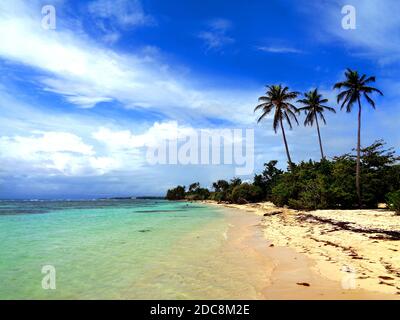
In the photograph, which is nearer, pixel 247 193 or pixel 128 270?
pixel 128 270

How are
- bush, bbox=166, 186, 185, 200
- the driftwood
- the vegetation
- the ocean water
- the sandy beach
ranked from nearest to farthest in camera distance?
the sandy beach < the ocean water < the driftwood < the vegetation < bush, bbox=166, 186, 185, 200

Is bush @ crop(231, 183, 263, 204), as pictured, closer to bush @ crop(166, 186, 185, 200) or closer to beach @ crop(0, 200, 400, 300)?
beach @ crop(0, 200, 400, 300)

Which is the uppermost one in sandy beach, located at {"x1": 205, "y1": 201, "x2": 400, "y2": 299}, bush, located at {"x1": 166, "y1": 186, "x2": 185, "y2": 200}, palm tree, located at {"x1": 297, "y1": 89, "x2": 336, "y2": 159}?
palm tree, located at {"x1": 297, "y1": 89, "x2": 336, "y2": 159}

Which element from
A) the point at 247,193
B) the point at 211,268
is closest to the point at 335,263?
the point at 211,268

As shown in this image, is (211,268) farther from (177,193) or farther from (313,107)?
(177,193)

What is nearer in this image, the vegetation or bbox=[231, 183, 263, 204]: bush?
the vegetation

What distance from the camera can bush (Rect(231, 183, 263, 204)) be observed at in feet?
229

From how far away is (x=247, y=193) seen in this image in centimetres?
7156

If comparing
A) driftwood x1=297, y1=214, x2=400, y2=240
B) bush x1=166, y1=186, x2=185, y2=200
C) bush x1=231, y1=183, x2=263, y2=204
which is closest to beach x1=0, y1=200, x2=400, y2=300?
driftwood x1=297, y1=214, x2=400, y2=240

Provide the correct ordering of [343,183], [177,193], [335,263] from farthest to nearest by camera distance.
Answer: [177,193] → [343,183] → [335,263]

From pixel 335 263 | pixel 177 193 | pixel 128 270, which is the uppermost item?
pixel 335 263

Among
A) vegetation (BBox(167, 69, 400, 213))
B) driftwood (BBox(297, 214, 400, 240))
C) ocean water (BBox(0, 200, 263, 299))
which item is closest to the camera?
ocean water (BBox(0, 200, 263, 299))

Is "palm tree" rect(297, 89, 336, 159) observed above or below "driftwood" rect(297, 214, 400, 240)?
above
